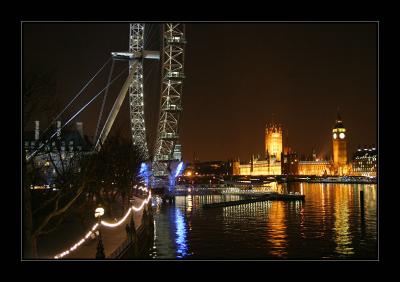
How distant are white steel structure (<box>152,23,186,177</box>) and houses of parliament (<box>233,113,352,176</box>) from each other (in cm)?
11057

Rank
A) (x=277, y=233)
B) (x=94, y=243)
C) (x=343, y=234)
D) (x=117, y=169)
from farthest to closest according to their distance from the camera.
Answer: (x=117, y=169) < (x=277, y=233) < (x=343, y=234) < (x=94, y=243)

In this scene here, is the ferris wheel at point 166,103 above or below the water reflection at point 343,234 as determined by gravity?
above

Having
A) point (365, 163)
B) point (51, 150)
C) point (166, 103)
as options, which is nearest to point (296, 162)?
point (365, 163)

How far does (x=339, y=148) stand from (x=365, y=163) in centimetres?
1359

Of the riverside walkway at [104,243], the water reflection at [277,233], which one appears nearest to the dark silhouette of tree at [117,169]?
the water reflection at [277,233]

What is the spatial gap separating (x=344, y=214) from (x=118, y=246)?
22438 mm

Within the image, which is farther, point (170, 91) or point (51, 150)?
point (170, 91)

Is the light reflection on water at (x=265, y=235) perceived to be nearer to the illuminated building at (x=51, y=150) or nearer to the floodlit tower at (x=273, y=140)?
the illuminated building at (x=51, y=150)

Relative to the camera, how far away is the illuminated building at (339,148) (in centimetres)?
15638

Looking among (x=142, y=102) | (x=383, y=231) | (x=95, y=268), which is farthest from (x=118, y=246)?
(x=142, y=102)

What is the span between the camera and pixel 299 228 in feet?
92.8

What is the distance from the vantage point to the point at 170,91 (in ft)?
163

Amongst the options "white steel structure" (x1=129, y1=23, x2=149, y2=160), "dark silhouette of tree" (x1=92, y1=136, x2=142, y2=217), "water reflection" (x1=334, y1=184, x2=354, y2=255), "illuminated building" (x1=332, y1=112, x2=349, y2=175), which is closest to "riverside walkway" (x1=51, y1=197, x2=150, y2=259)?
"water reflection" (x1=334, y1=184, x2=354, y2=255)

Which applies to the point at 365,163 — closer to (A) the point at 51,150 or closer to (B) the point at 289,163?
(B) the point at 289,163
